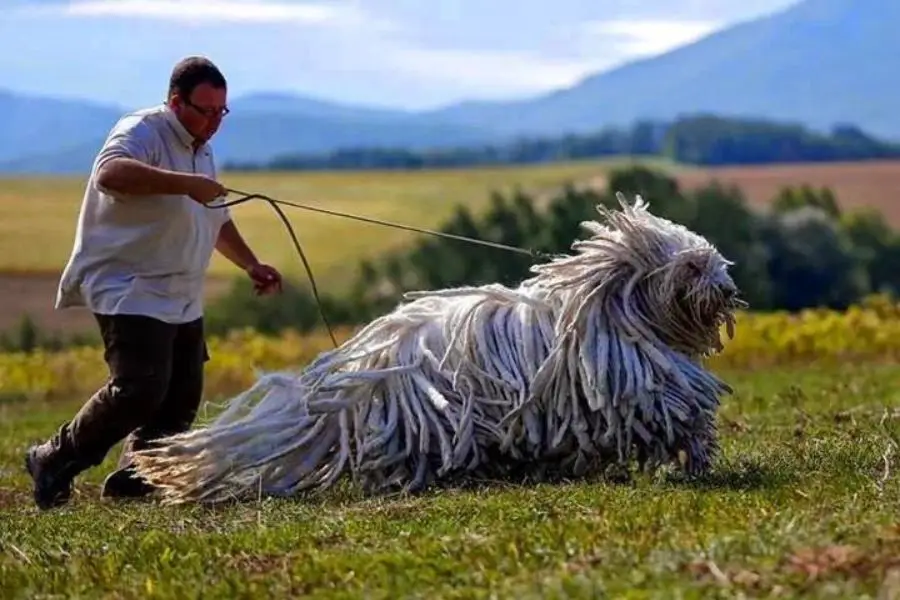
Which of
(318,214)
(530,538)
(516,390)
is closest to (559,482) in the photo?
(516,390)

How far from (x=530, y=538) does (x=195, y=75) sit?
3359mm

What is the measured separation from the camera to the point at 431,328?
7848 millimetres

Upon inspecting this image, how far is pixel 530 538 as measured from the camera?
553 cm

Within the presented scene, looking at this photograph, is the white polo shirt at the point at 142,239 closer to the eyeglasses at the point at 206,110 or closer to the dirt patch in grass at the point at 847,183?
the eyeglasses at the point at 206,110

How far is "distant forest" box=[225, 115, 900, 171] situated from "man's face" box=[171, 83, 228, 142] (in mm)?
87988

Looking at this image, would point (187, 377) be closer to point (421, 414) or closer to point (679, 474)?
point (421, 414)

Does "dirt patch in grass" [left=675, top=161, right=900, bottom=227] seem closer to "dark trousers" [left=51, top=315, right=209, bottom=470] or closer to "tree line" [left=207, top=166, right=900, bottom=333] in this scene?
"tree line" [left=207, top=166, right=900, bottom=333]

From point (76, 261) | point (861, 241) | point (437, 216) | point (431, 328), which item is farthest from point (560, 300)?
point (437, 216)

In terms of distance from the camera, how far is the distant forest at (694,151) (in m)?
104

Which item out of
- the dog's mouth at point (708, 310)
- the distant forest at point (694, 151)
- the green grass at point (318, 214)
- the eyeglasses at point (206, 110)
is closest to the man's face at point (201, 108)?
the eyeglasses at point (206, 110)

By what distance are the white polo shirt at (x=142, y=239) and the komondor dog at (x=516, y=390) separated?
2.22 feet

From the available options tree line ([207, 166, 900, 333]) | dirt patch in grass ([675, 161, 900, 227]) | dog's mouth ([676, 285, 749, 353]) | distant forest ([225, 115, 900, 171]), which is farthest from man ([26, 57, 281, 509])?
distant forest ([225, 115, 900, 171])

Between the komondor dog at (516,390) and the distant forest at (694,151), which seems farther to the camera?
the distant forest at (694,151)

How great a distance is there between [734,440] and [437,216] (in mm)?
51244
